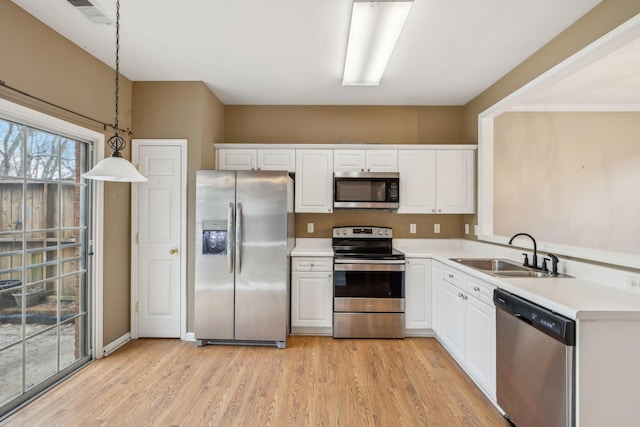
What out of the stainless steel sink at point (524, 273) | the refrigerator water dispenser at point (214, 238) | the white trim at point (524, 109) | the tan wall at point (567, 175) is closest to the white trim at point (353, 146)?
the white trim at point (524, 109)

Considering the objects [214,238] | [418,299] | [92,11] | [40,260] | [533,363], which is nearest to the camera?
[533,363]

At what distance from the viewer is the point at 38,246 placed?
90.0 inches

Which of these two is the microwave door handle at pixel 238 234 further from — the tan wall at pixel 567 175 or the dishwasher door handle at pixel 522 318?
the tan wall at pixel 567 175

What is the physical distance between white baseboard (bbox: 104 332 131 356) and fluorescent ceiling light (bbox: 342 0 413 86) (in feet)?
11.3

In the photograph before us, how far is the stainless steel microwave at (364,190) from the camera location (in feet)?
11.5

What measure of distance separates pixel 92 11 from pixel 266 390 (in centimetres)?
→ 300

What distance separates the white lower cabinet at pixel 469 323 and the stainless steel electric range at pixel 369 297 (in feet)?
1.37

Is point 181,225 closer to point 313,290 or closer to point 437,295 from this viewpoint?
point 313,290

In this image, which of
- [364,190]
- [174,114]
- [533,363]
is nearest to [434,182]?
[364,190]

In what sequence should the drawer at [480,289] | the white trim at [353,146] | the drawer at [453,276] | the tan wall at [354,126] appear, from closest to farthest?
the drawer at [480,289], the drawer at [453,276], the white trim at [353,146], the tan wall at [354,126]

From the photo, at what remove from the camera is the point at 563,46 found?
7.43 feet

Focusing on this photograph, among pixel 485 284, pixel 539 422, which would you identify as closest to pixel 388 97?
pixel 485 284

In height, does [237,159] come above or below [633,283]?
above

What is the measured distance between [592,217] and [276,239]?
361 centimetres
